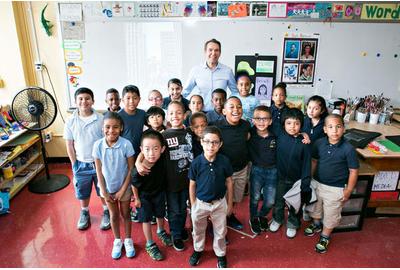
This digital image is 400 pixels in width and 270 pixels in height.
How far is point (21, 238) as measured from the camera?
96.3 inches

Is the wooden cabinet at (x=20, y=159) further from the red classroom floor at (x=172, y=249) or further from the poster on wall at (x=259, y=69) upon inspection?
the poster on wall at (x=259, y=69)

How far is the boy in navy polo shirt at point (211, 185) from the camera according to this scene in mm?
1902

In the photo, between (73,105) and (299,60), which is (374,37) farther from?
(73,105)

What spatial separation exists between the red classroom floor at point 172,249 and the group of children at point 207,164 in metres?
0.08

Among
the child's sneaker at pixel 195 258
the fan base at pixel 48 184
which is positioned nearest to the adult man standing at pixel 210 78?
the child's sneaker at pixel 195 258

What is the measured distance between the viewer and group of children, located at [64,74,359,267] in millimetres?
1991

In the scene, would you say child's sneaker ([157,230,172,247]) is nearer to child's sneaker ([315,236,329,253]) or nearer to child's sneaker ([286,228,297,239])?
child's sneaker ([286,228,297,239])

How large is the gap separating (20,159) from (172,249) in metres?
2.09

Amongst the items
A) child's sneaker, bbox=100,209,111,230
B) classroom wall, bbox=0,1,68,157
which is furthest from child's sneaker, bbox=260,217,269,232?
classroom wall, bbox=0,1,68,157

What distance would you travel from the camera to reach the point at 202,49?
3.42 meters

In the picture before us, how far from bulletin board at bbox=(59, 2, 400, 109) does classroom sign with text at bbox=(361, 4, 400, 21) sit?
0.27ft

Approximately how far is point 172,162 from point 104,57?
1977 millimetres

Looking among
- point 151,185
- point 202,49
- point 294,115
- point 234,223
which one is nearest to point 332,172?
point 294,115

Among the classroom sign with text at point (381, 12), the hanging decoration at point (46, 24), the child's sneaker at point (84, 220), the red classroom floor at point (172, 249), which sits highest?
the classroom sign with text at point (381, 12)
